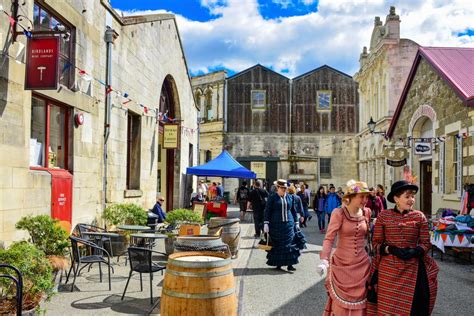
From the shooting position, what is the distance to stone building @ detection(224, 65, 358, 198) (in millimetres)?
35188

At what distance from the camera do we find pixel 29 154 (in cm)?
770

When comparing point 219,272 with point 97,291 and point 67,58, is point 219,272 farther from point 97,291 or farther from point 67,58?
point 67,58

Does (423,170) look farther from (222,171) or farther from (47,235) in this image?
(47,235)

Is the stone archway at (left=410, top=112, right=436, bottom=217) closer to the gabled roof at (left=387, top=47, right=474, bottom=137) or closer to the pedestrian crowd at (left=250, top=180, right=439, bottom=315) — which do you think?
the gabled roof at (left=387, top=47, right=474, bottom=137)

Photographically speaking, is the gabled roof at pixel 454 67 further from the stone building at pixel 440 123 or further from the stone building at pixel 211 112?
the stone building at pixel 211 112

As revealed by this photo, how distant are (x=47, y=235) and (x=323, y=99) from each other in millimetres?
30990

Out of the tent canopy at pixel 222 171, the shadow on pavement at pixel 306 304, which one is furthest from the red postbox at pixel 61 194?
the tent canopy at pixel 222 171

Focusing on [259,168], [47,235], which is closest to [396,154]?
[47,235]

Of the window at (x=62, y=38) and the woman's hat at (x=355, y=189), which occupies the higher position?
the window at (x=62, y=38)

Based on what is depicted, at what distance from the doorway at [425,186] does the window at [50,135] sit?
12065 millimetres

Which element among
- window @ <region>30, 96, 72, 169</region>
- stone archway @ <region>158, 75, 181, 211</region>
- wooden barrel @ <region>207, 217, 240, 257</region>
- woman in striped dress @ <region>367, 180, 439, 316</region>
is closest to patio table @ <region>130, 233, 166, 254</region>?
wooden barrel @ <region>207, 217, 240, 257</region>

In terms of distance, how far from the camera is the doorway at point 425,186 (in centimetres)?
1644

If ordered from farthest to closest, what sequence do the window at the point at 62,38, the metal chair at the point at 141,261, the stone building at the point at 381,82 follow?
the stone building at the point at 381,82, the window at the point at 62,38, the metal chair at the point at 141,261

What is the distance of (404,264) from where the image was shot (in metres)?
4.32
